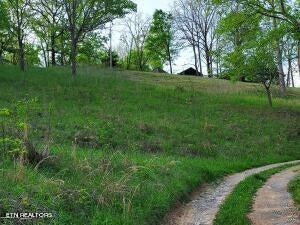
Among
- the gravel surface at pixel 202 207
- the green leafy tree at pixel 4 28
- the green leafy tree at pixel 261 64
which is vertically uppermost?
the green leafy tree at pixel 4 28

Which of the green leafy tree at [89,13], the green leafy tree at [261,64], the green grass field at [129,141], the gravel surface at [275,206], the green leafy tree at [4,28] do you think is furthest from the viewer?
the green leafy tree at [89,13]

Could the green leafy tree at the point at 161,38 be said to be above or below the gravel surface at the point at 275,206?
above

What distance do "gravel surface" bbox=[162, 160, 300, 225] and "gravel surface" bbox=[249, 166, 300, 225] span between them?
1054 millimetres

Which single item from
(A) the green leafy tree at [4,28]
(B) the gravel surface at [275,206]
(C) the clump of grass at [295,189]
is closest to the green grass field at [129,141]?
(B) the gravel surface at [275,206]

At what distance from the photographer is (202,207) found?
12.4 meters

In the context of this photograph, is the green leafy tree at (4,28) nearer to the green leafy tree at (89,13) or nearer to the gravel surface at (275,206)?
the green leafy tree at (89,13)

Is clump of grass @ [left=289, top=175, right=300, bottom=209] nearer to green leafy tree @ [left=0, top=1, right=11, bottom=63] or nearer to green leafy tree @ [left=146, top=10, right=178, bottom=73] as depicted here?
green leafy tree @ [left=0, top=1, right=11, bottom=63]

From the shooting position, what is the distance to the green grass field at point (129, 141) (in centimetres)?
898

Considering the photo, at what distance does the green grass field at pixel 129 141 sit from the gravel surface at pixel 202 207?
0.38m

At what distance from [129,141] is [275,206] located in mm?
10672

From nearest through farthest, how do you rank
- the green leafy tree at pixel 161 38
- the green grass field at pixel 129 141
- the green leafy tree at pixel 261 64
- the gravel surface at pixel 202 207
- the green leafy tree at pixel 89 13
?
the green grass field at pixel 129 141
the gravel surface at pixel 202 207
the green leafy tree at pixel 261 64
the green leafy tree at pixel 89 13
the green leafy tree at pixel 161 38

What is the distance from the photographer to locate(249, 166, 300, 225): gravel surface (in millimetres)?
10359

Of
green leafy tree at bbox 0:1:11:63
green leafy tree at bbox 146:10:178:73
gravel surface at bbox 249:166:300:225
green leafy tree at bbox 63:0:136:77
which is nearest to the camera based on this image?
gravel surface at bbox 249:166:300:225

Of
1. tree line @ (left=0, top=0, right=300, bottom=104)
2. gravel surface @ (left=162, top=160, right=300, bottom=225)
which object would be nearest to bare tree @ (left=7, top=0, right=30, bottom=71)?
tree line @ (left=0, top=0, right=300, bottom=104)
